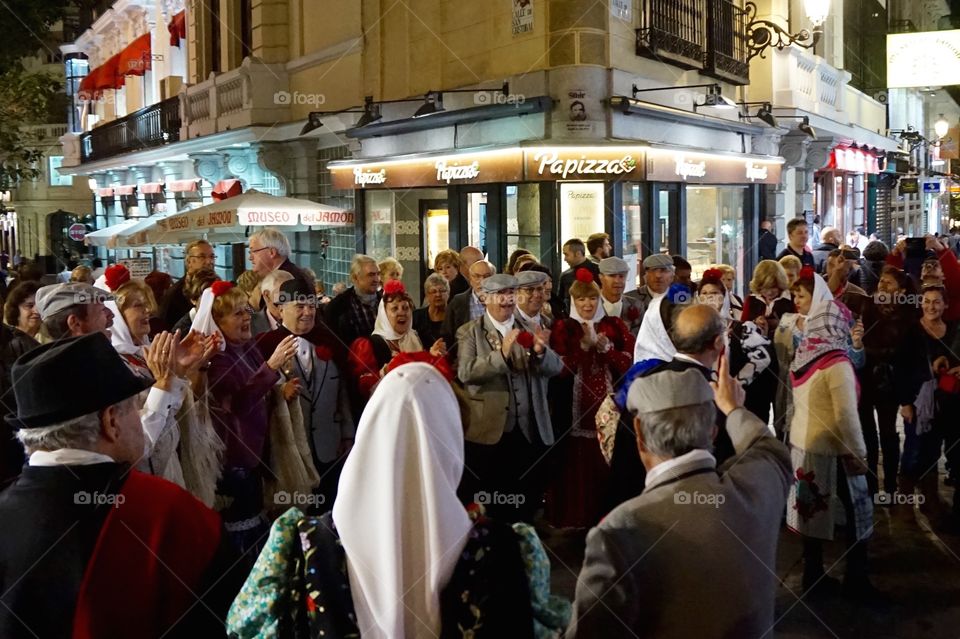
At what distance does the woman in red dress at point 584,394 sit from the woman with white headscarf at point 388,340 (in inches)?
37.6

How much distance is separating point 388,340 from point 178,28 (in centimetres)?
2142

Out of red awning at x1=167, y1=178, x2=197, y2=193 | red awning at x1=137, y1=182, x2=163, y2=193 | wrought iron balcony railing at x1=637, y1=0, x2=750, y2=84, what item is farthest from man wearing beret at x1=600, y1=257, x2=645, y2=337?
red awning at x1=137, y1=182, x2=163, y2=193

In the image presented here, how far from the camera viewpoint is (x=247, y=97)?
59.6 feet

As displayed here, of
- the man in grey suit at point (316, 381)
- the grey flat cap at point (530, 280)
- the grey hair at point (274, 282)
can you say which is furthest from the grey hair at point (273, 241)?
the grey flat cap at point (530, 280)

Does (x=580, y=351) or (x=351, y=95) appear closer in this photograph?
(x=580, y=351)

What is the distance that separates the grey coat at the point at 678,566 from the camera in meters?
2.53

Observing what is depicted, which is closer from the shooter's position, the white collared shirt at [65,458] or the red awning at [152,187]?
the white collared shirt at [65,458]

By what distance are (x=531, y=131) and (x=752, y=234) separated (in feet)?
19.9

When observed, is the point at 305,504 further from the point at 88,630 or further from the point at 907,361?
the point at 907,361

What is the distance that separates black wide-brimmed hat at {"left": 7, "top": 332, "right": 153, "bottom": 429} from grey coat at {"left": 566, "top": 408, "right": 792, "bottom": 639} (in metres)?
1.42

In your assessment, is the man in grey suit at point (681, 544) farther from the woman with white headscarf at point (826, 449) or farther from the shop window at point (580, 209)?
the shop window at point (580, 209)

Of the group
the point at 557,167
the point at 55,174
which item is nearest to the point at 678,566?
the point at 557,167

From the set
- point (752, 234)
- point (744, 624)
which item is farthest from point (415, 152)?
point (744, 624)

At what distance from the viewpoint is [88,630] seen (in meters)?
2.33
